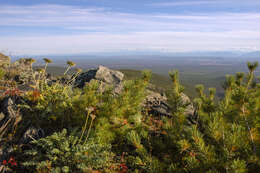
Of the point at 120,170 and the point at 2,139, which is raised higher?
the point at 2,139

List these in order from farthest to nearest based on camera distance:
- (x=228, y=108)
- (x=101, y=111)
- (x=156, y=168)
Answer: (x=101, y=111) → (x=228, y=108) → (x=156, y=168)

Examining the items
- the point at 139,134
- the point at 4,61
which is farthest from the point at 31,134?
the point at 4,61

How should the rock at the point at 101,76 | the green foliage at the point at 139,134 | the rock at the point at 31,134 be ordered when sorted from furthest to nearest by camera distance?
the rock at the point at 101,76
the rock at the point at 31,134
the green foliage at the point at 139,134

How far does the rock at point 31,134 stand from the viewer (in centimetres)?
386

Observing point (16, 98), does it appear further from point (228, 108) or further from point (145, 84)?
point (228, 108)

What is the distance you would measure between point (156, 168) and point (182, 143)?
532 millimetres

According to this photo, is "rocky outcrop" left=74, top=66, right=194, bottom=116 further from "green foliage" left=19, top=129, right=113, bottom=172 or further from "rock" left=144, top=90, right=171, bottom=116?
"green foliage" left=19, top=129, right=113, bottom=172

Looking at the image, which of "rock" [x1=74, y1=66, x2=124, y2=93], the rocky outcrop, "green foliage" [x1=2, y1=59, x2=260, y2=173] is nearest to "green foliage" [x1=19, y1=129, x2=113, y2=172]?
"green foliage" [x1=2, y1=59, x2=260, y2=173]

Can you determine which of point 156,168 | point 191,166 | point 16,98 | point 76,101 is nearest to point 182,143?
point 191,166

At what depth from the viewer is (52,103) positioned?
176 inches

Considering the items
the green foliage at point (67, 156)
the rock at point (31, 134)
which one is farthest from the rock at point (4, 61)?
the green foliage at point (67, 156)

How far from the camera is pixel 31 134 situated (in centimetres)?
391

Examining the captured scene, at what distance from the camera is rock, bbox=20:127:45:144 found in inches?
152

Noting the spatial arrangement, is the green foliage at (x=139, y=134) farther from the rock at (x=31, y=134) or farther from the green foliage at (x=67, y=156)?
the rock at (x=31, y=134)
